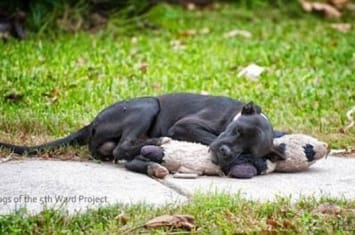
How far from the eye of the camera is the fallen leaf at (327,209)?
4676mm

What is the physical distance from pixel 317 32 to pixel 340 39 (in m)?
0.74

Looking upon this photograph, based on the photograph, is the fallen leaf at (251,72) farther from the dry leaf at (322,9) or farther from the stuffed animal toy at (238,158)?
the dry leaf at (322,9)

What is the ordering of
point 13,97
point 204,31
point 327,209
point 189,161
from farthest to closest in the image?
1. point 204,31
2. point 13,97
3. point 189,161
4. point 327,209

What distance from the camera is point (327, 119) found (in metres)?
7.24

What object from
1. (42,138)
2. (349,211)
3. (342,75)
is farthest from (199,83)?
(349,211)

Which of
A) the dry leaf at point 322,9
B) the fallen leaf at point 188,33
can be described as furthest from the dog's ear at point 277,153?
the dry leaf at point 322,9

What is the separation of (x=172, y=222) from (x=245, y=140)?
1.12 m

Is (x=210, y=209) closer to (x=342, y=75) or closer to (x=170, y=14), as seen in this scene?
(x=342, y=75)

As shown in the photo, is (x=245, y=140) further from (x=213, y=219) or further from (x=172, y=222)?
(x=172, y=222)

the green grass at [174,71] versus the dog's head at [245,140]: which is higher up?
the dog's head at [245,140]

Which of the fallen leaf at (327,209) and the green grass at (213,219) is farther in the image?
the fallen leaf at (327,209)

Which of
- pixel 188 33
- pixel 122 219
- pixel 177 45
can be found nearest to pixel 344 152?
pixel 122 219

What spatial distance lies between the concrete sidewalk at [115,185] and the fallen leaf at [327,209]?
0.24 meters

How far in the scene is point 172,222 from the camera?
446cm
